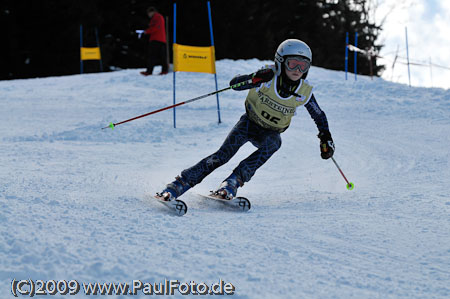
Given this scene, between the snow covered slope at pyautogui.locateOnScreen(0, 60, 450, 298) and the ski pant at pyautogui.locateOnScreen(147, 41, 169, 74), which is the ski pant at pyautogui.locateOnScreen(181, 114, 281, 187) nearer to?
the snow covered slope at pyautogui.locateOnScreen(0, 60, 450, 298)

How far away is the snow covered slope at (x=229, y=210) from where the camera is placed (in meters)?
2.31

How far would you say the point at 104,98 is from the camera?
11.0 meters

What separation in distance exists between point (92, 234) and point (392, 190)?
2.98 meters

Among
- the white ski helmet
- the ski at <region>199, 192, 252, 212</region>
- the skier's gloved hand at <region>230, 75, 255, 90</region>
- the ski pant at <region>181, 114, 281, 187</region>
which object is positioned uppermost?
the white ski helmet

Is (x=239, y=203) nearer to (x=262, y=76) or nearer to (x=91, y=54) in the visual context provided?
(x=262, y=76)

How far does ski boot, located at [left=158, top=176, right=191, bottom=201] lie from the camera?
3650 millimetres

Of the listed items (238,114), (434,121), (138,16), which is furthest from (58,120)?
(138,16)

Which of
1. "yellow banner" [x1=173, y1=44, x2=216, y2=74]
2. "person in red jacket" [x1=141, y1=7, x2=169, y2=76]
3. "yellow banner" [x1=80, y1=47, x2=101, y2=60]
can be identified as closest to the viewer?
"yellow banner" [x1=173, y1=44, x2=216, y2=74]

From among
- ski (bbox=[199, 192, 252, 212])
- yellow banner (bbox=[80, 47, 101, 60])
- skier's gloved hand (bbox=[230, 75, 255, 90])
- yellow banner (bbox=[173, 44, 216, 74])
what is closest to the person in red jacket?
yellow banner (bbox=[80, 47, 101, 60])

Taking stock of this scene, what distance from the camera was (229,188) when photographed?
3.98m

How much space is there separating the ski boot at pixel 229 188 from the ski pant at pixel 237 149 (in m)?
0.04

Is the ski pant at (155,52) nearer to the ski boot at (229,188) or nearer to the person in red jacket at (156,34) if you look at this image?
the person in red jacket at (156,34)

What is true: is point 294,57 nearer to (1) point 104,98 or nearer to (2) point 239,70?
(1) point 104,98

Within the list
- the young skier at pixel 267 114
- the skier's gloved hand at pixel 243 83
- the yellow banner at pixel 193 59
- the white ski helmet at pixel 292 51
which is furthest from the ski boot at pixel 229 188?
the yellow banner at pixel 193 59
